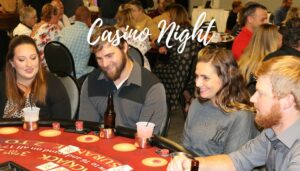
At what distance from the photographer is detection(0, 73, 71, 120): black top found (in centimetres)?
305

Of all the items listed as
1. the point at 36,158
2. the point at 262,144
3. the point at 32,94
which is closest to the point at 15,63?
the point at 32,94

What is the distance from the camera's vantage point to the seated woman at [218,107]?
243 centimetres

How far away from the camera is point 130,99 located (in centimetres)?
291

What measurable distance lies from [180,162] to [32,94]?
1.50 metres

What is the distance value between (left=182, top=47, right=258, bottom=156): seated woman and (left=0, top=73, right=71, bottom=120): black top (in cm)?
96

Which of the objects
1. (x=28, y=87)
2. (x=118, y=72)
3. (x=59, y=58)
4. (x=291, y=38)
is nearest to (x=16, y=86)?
(x=28, y=87)

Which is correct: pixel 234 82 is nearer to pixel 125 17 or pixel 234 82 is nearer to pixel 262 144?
pixel 262 144

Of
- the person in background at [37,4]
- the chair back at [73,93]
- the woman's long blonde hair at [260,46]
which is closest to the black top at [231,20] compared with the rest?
the person in background at [37,4]

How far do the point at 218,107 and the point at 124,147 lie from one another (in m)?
0.58

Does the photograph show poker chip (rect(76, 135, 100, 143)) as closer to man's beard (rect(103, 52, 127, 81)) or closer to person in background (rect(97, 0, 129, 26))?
man's beard (rect(103, 52, 127, 81))

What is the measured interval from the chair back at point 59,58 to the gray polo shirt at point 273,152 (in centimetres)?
272

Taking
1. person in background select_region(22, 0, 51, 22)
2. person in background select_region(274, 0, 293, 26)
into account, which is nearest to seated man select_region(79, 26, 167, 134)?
A: person in background select_region(22, 0, 51, 22)

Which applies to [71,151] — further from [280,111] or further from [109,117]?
[280,111]

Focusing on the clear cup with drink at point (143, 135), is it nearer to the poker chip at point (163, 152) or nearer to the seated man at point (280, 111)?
the poker chip at point (163, 152)
